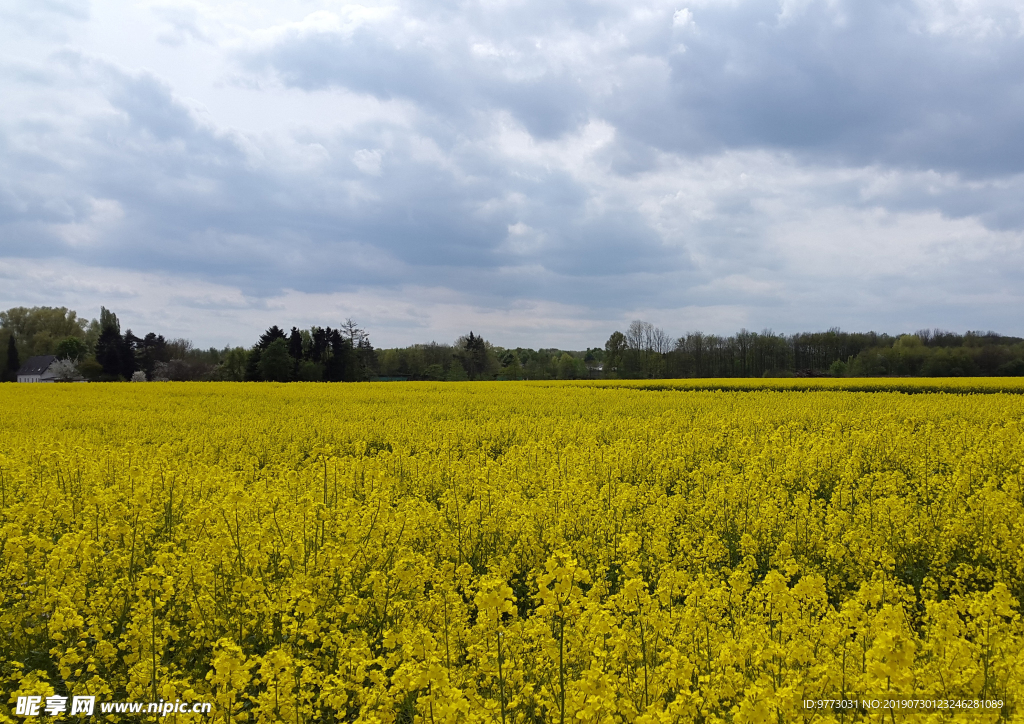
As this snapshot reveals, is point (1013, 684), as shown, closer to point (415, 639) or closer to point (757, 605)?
point (757, 605)

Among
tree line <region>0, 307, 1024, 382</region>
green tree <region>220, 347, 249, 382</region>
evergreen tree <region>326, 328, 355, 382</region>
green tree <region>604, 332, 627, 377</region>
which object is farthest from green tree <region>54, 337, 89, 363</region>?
green tree <region>604, 332, 627, 377</region>

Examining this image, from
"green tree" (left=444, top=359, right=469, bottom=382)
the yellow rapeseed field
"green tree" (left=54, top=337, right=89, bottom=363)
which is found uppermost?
"green tree" (left=54, top=337, right=89, bottom=363)

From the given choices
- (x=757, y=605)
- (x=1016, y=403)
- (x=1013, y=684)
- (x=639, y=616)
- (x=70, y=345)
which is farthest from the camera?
(x=70, y=345)

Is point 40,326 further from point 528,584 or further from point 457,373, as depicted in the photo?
point 528,584

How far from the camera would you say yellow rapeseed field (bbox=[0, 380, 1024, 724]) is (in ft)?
11.0

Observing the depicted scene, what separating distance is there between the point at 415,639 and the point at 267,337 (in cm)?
6759

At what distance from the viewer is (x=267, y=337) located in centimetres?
6500

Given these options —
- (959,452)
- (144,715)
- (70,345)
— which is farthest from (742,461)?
(70,345)

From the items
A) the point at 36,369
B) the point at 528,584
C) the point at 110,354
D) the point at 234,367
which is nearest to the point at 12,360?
the point at 36,369

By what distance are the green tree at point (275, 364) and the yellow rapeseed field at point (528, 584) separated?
48260 mm

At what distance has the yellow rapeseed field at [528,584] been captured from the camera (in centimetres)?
334

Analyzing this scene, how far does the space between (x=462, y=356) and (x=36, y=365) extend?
57760 millimetres

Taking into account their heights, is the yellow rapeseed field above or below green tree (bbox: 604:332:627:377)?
below

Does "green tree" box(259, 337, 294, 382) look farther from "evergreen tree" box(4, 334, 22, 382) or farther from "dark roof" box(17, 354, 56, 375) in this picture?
"evergreen tree" box(4, 334, 22, 382)
